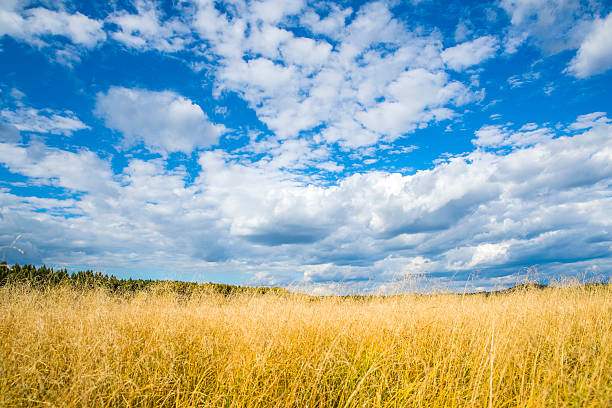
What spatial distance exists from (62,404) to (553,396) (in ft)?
14.2

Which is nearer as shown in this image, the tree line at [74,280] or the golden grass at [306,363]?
the golden grass at [306,363]

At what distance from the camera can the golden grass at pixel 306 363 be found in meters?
3.05

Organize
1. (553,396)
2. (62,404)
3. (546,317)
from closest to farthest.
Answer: (62,404) → (553,396) → (546,317)

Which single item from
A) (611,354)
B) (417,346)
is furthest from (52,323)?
(611,354)

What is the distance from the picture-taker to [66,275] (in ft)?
43.3

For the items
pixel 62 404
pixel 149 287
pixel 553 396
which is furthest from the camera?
pixel 149 287

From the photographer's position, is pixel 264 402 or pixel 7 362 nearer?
pixel 264 402

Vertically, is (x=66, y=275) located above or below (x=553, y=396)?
above

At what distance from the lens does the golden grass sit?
10.0 feet

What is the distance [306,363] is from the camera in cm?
355

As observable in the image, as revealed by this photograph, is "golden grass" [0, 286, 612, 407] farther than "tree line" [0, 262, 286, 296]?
No

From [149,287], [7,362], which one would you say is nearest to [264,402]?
[7,362]

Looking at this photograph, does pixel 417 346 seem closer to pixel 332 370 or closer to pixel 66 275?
pixel 332 370

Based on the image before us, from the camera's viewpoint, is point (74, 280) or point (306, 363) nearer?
point (306, 363)
